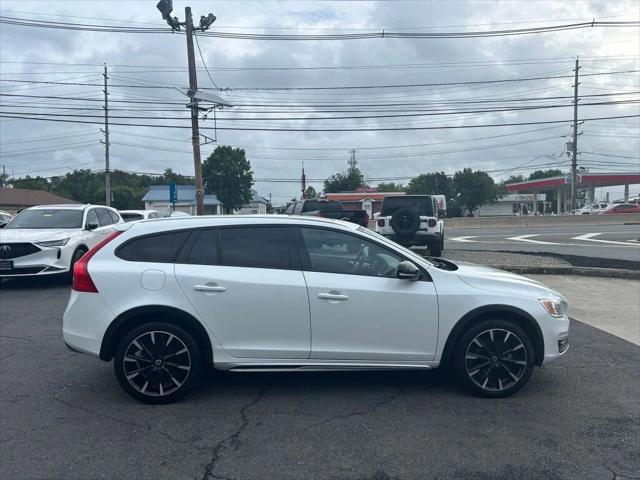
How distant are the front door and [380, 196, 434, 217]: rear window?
1096cm

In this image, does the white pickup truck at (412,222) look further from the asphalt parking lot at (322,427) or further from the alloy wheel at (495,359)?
the alloy wheel at (495,359)

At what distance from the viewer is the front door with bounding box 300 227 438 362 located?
4699 mm

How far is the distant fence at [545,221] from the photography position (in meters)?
36.0

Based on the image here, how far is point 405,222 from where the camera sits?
14.6m

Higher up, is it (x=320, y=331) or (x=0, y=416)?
(x=320, y=331)

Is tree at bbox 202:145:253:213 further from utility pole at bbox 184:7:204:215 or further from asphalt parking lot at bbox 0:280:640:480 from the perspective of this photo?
asphalt parking lot at bbox 0:280:640:480

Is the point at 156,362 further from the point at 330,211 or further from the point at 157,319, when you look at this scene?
the point at 330,211

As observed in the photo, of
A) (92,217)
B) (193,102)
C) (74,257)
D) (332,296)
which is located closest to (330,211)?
(193,102)

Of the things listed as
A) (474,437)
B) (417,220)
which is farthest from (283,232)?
(417,220)

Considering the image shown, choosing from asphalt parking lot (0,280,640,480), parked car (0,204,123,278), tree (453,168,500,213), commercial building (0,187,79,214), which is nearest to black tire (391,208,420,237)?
parked car (0,204,123,278)

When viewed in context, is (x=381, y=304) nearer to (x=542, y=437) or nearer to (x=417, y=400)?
(x=417, y=400)

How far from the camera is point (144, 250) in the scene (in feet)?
16.0

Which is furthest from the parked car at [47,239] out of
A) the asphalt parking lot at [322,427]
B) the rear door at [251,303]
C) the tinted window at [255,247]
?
the rear door at [251,303]

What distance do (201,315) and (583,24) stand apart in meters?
24.2
